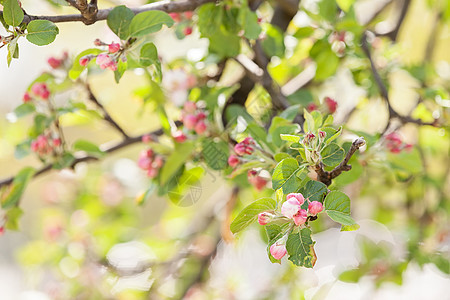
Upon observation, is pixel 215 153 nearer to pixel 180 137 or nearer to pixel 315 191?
pixel 180 137

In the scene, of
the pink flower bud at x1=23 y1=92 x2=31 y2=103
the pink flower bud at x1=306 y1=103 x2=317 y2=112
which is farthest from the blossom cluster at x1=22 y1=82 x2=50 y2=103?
the pink flower bud at x1=306 y1=103 x2=317 y2=112

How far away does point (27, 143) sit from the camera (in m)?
0.69

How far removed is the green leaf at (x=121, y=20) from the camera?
1.58 ft

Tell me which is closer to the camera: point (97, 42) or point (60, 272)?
point (97, 42)

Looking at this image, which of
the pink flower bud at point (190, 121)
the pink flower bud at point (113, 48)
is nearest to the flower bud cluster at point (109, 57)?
the pink flower bud at point (113, 48)

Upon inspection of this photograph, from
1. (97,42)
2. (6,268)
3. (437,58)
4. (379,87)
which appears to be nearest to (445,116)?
(379,87)

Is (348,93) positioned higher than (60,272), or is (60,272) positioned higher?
(348,93)

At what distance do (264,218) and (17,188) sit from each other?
16.4 inches

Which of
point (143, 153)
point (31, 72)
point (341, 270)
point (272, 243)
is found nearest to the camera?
point (272, 243)

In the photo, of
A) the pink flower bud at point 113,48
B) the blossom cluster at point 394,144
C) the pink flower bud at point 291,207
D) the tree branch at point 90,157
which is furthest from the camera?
the tree branch at point 90,157

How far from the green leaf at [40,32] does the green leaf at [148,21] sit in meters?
0.08

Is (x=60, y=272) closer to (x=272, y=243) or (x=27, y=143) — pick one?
(x=27, y=143)

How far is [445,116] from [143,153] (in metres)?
0.41

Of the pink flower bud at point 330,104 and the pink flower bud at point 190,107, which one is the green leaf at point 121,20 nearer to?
the pink flower bud at point 190,107
